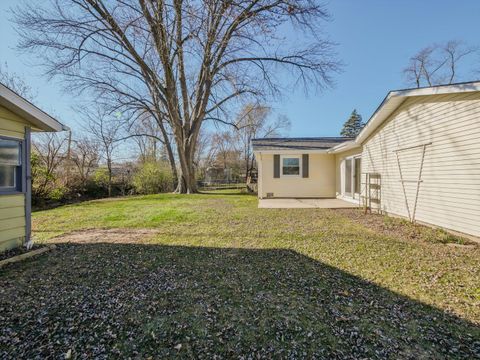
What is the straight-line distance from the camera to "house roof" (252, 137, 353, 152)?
11.6 meters

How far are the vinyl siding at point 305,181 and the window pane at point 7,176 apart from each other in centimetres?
903

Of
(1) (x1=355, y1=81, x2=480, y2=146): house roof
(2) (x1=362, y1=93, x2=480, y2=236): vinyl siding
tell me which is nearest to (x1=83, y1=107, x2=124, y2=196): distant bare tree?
(1) (x1=355, y1=81, x2=480, y2=146): house roof

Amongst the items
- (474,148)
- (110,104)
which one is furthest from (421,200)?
(110,104)

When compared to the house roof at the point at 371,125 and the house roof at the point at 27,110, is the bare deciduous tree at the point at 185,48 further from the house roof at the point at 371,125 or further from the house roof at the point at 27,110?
the house roof at the point at 27,110

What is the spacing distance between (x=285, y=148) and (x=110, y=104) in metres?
10.1

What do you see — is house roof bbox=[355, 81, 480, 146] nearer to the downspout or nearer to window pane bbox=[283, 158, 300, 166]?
window pane bbox=[283, 158, 300, 166]

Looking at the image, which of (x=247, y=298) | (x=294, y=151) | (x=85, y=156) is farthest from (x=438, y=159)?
(x=85, y=156)

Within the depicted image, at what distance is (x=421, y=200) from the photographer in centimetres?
604

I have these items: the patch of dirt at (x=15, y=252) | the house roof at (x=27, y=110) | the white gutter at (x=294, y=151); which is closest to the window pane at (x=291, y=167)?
the white gutter at (x=294, y=151)

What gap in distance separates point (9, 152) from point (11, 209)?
100 cm

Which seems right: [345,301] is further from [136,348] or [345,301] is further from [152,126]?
[152,126]

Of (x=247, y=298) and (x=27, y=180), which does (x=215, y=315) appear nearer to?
(x=247, y=298)

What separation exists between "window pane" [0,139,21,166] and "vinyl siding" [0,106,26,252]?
0.43ft

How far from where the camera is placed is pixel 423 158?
5871 mm
